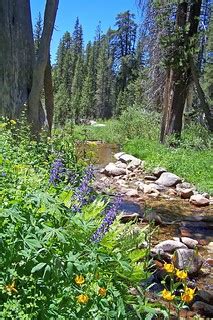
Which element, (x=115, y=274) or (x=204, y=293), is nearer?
(x=115, y=274)

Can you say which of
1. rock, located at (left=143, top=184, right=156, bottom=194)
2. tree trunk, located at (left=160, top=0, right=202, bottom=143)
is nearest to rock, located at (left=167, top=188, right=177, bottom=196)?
rock, located at (left=143, top=184, right=156, bottom=194)

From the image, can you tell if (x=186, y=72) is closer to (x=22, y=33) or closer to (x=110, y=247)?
(x=22, y=33)

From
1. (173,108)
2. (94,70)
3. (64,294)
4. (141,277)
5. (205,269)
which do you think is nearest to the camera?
(64,294)

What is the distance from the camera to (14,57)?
711 cm

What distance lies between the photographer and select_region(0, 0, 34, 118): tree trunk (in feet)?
22.9

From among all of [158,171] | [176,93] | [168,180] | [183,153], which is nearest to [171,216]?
[168,180]

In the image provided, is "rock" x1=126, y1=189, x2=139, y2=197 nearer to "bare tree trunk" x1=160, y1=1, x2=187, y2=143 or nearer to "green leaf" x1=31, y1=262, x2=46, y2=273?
"bare tree trunk" x1=160, y1=1, x2=187, y2=143

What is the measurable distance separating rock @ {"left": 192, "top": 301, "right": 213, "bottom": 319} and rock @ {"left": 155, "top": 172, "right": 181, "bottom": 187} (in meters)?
6.53

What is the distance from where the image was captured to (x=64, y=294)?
6.95ft

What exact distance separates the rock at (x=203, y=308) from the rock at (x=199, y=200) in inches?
192

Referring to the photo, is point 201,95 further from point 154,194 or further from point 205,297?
point 205,297

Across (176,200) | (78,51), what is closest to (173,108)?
(176,200)

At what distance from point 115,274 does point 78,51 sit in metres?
79.5

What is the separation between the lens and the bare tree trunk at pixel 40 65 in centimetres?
712
